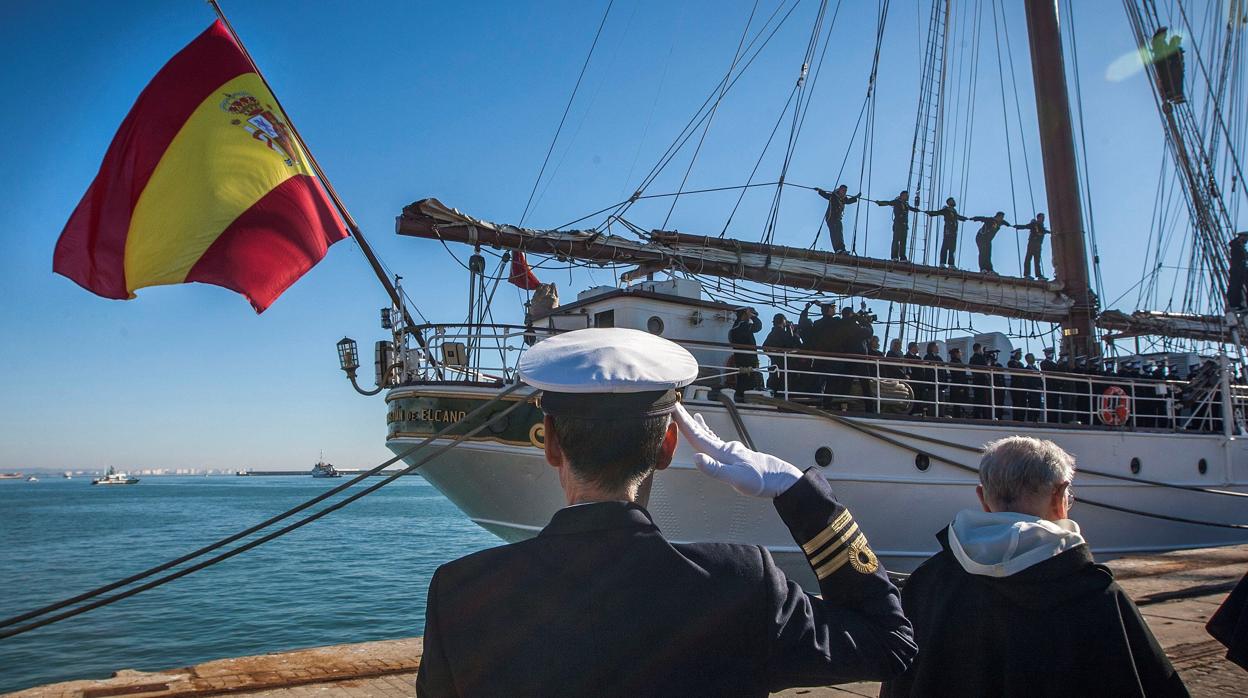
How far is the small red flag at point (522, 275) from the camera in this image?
544 inches

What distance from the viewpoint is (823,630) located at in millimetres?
1604

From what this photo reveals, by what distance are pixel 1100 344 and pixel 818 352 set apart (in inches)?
477

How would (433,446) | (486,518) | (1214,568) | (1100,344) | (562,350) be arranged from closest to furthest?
(562,350)
(1214,568)
(433,446)
(486,518)
(1100,344)

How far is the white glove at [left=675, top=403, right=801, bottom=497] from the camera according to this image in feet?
5.93

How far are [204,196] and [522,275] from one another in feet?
21.9

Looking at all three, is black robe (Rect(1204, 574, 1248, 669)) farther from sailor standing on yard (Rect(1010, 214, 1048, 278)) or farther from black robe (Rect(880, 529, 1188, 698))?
sailor standing on yard (Rect(1010, 214, 1048, 278))

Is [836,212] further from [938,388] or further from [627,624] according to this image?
[627,624]

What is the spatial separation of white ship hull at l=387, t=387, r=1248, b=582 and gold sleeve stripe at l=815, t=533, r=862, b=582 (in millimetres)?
8342

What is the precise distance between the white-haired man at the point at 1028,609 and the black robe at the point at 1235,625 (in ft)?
2.79

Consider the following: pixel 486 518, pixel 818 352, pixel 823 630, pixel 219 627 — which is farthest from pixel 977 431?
pixel 219 627

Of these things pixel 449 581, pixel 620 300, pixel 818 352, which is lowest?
pixel 449 581

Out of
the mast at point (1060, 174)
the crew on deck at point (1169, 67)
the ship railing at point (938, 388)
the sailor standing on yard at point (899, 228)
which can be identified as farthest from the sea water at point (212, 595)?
the crew on deck at point (1169, 67)

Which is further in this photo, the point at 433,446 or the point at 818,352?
the point at 818,352

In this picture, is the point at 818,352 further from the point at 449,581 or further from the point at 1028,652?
the point at 449,581
